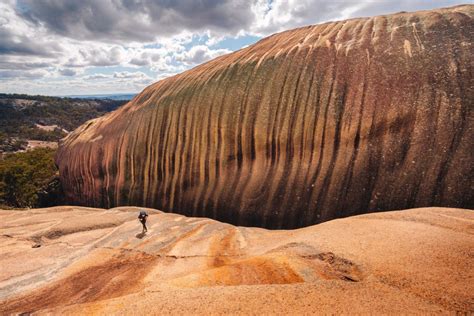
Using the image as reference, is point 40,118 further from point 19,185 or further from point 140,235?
point 140,235

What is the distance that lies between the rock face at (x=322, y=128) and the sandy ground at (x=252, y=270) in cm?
100

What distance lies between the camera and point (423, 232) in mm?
3811

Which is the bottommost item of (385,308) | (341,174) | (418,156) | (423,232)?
(385,308)

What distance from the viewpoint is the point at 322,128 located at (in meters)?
6.51

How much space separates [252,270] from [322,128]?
12.9ft

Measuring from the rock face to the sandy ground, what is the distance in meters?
1.00

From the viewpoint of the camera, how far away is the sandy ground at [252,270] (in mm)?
2783

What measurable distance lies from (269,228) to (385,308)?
13.8ft

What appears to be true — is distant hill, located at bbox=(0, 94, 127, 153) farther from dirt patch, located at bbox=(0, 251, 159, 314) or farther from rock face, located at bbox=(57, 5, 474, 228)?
dirt patch, located at bbox=(0, 251, 159, 314)

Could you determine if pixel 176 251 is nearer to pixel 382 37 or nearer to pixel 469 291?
pixel 469 291

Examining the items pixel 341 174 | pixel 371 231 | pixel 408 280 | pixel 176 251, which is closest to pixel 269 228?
pixel 341 174

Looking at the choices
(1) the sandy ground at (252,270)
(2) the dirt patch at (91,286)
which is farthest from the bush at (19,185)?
(2) the dirt patch at (91,286)

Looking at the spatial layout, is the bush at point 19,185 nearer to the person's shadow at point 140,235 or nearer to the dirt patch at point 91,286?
the person's shadow at point 140,235

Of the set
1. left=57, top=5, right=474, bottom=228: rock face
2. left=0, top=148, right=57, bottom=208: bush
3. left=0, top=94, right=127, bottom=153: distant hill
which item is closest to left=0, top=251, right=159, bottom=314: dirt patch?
left=57, top=5, right=474, bottom=228: rock face
